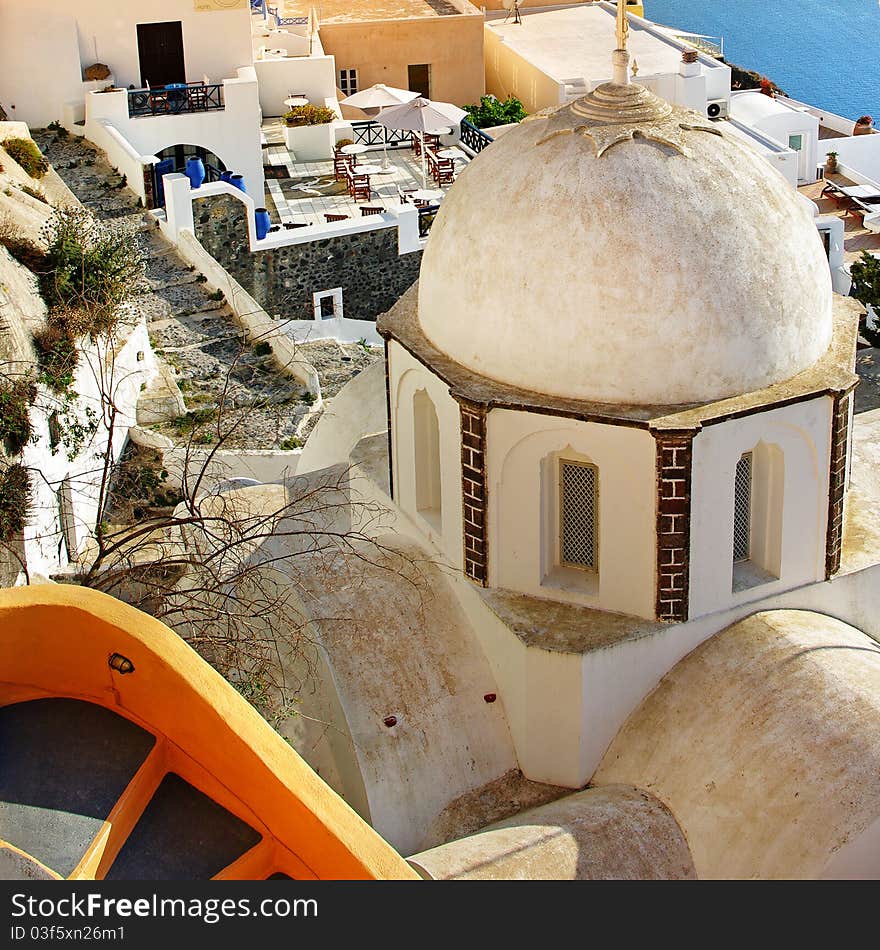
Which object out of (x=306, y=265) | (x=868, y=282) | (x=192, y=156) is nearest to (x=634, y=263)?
(x=868, y=282)

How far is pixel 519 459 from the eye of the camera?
41.4 ft

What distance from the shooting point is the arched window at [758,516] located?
12.6 metres

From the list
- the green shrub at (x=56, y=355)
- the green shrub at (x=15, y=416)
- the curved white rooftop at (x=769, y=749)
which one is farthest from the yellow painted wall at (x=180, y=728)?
the green shrub at (x=56, y=355)

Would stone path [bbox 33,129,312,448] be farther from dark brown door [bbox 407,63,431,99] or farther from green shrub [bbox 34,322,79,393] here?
dark brown door [bbox 407,63,431,99]

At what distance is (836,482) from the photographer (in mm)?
12797

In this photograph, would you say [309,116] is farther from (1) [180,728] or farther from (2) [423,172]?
(1) [180,728]

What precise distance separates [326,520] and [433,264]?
10.5 ft

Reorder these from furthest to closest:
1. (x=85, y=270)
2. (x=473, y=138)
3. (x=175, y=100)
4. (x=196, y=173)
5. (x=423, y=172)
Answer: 1. (x=473, y=138)
2. (x=423, y=172)
3. (x=175, y=100)
4. (x=196, y=173)
5. (x=85, y=270)

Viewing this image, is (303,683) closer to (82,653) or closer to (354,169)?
(82,653)

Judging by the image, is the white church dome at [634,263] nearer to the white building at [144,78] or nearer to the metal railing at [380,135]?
the white building at [144,78]

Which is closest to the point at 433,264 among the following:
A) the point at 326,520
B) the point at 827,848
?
the point at 326,520

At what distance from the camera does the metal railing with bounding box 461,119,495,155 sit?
36469 millimetres

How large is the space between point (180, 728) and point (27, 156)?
21.7m

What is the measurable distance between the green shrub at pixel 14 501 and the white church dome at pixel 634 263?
7.26 meters
